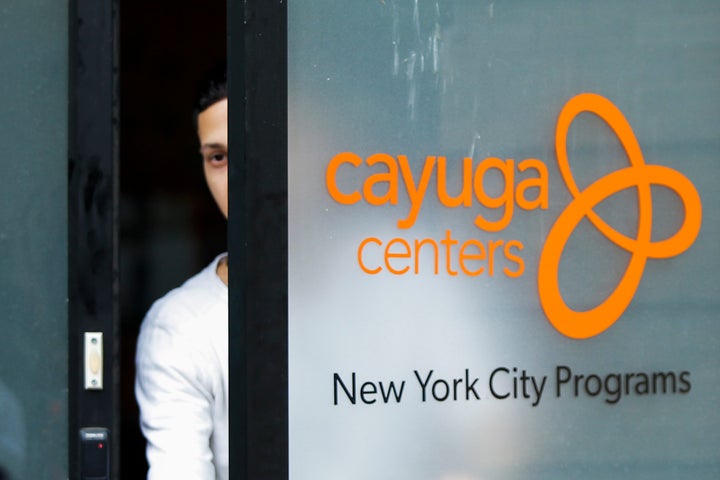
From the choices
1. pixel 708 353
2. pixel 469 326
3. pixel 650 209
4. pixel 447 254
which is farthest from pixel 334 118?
pixel 708 353

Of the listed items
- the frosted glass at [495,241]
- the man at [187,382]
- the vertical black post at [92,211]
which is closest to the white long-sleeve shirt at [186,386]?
the man at [187,382]

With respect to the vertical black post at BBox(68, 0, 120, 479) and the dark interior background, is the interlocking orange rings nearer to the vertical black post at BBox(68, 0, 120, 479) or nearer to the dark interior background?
the vertical black post at BBox(68, 0, 120, 479)

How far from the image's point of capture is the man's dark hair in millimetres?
2971

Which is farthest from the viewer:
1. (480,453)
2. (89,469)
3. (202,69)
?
(202,69)

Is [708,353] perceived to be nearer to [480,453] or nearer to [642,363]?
[642,363]

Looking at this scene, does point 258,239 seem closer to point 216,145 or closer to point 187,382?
point 187,382

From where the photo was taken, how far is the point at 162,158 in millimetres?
5121

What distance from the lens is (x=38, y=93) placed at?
8.30 feet

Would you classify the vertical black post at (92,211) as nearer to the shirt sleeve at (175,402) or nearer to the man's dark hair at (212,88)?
the shirt sleeve at (175,402)

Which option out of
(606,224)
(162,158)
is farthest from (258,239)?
(162,158)

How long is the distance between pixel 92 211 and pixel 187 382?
507 mm

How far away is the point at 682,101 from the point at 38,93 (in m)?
1.67

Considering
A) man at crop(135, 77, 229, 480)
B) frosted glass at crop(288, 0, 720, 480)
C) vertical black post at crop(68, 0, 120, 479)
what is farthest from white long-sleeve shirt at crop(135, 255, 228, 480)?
frosted glass at crop(288, 0, 720, 480)

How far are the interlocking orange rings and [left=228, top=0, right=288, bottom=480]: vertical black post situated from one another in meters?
0.71
